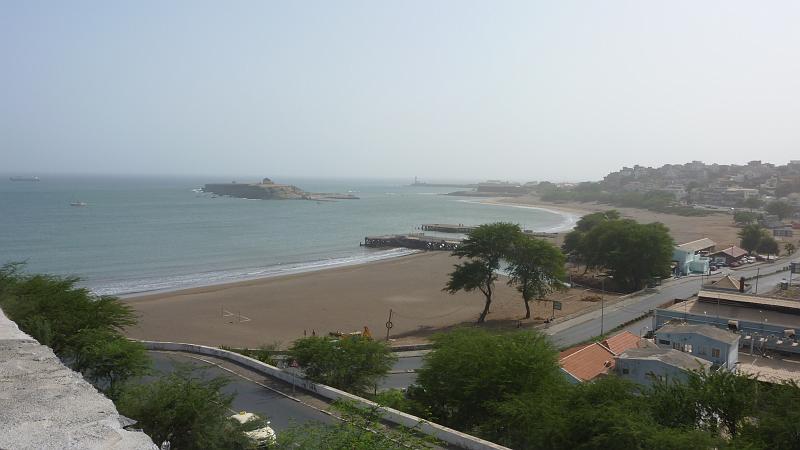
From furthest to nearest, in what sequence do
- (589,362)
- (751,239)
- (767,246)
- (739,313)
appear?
(751,239)
(767,246)
(739,313)
(589,362)

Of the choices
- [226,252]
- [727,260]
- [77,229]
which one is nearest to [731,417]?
[727,260]

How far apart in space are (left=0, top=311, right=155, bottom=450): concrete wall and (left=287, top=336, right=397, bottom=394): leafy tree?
41.0ft

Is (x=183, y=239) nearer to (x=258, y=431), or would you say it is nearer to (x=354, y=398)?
(x=354, y=398)

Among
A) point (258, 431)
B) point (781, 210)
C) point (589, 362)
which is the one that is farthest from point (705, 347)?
point (781, 210)

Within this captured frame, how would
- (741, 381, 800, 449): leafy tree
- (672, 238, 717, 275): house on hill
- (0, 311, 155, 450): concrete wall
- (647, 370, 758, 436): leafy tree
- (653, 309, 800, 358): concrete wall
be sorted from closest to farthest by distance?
(0, 311, 155, 450): concrete wall → (741, 381, 800, 449): leafy tree → (647, 370, 758, 436): leafy tree → (653, 309, 800, 358): concrete wall → (672, 238, 717, 275): house on hill

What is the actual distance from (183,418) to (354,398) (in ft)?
15.6

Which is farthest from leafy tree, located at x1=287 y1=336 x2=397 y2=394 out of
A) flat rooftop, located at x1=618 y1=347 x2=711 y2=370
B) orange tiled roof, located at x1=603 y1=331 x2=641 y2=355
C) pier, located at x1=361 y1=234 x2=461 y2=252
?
pier, located at x1=361 y1=234 x2=461 y2=252

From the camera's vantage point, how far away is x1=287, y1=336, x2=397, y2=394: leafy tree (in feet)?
55.4

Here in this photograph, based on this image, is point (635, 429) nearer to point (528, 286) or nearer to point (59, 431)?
point (59, 431)

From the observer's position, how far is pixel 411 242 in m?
79.1

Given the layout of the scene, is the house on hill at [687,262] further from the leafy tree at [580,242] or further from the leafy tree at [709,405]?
the leafy tree at [709,405]

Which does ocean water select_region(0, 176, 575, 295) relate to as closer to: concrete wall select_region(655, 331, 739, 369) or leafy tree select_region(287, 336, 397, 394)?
leafy tree select_region(287, 336, 397, 394)

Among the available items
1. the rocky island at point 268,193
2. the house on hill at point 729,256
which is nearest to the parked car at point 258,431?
the house on hill at point 729,256

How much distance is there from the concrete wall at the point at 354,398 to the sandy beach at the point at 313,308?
9825mm
